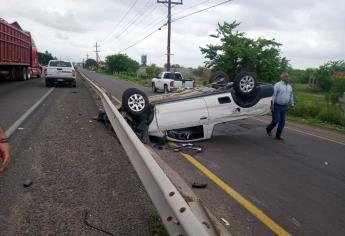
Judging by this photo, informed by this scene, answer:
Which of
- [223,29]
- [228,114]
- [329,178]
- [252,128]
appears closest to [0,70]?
[223,29]

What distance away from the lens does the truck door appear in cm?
936

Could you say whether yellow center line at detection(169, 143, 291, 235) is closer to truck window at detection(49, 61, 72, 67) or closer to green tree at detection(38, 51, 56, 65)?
truck window at detection(49, 61, 72, 67)

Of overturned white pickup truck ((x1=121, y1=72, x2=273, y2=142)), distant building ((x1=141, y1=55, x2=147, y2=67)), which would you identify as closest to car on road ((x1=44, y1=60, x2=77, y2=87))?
overturned white pickup truck ((x1=121, y1=72, x2=273, y2=142))

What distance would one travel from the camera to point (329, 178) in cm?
726

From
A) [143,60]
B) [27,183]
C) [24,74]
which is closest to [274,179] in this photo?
[27,183]

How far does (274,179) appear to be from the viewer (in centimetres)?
687

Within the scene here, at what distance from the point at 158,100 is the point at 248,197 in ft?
14.2

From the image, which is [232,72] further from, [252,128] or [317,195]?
[317,195]

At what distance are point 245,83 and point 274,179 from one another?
3.39 m

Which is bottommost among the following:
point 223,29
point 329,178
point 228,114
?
point 329,178

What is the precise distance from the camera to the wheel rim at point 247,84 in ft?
32.2

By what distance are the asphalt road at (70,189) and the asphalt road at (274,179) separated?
102 centimetres

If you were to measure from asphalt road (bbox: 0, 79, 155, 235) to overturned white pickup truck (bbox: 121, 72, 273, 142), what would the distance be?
3.53ft

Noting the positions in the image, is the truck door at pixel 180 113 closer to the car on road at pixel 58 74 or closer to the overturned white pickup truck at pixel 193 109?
the overturned white pickup truck at pixel 193 109
